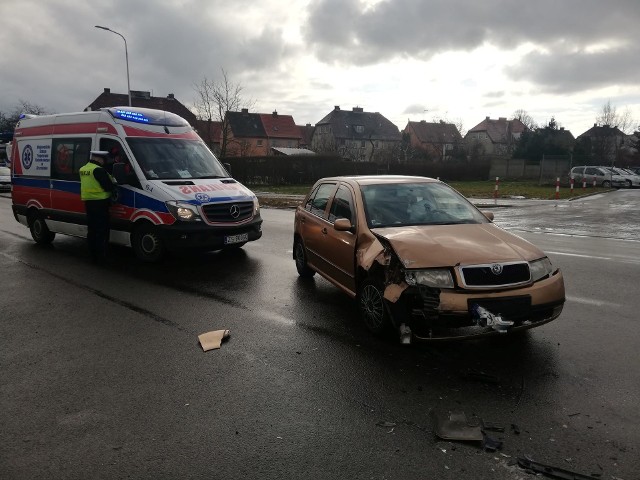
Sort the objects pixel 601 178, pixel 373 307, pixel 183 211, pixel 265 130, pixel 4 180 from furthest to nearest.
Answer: pixel 265 130 → pixel 601 178 → pixel 4 180 → pixel 183 211 → pixel 373 307

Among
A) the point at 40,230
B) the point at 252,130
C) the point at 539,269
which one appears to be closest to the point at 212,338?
the point at 539,269

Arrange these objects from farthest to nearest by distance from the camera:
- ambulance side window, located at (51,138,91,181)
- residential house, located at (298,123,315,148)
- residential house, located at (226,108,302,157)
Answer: residential house, located at (298,123,315,148) → residential house, located at (226,108,302,157) → ambulance side window, located at (51,138,91,181)

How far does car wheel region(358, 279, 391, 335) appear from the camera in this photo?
4730mm

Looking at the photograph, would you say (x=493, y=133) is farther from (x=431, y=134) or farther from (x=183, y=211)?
(x=183, y=211)

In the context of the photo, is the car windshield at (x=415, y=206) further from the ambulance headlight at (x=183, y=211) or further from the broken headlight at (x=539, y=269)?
the ambulance headlight at (x=183, y=211)

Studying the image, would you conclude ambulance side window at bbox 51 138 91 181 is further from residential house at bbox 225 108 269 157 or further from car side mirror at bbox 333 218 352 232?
residential house at bbox 225 108 269 157

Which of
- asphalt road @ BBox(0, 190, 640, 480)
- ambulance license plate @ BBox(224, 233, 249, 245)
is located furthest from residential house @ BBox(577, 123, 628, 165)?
asphalt road @ BBox(0, 190, 640, 480)

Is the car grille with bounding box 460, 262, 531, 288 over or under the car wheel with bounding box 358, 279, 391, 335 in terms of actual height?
over

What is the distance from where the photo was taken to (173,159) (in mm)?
9023

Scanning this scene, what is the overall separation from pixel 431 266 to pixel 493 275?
1.72 ft

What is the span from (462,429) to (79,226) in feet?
27.8

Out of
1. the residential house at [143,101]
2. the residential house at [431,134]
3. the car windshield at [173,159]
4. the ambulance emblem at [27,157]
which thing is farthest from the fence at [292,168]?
the residential house at [431,134]

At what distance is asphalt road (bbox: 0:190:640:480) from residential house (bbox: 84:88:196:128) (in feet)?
229

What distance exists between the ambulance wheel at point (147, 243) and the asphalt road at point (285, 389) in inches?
57.9
